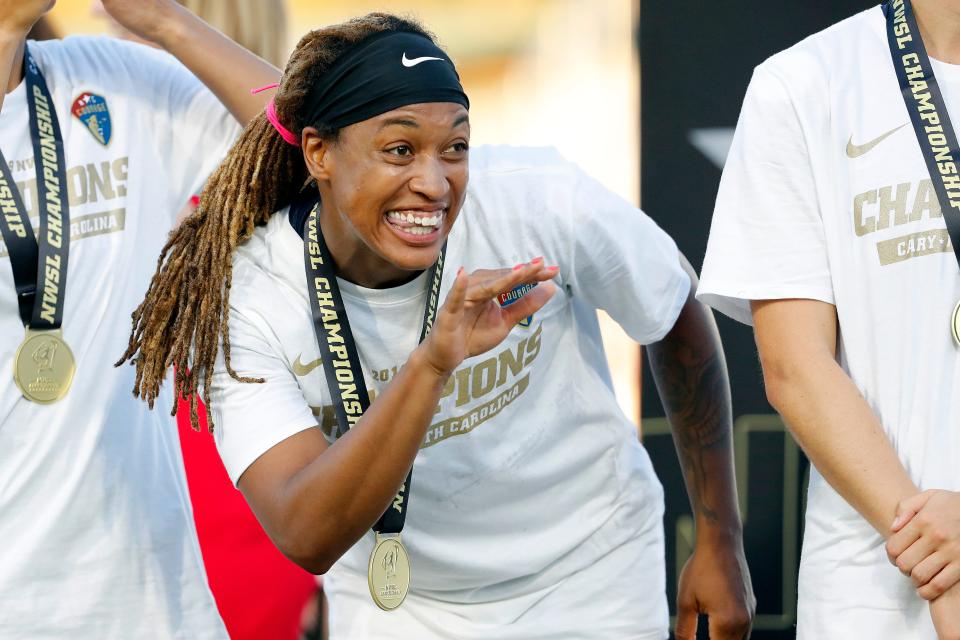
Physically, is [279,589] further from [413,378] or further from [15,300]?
[413,378]

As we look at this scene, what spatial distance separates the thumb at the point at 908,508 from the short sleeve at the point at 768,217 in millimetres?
363

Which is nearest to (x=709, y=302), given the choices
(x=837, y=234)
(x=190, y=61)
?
(x=837, y=234)

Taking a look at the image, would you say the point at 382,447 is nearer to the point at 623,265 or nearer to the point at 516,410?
the point at 516,410

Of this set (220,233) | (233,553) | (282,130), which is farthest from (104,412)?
(233,553)

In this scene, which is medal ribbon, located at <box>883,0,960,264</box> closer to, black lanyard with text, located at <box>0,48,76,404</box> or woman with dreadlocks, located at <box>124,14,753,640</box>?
woman with dreadlocks, located at <box>124,14,753,640</box>

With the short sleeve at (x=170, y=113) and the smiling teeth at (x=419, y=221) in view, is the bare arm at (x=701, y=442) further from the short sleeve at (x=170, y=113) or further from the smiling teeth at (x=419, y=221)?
the short sleeve at (x=170, y=113)

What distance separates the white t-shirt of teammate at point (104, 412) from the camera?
2.83 meters

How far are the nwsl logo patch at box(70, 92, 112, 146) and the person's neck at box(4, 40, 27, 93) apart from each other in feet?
0.40

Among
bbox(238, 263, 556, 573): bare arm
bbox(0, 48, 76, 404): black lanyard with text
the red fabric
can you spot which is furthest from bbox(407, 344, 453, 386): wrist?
the red fabric

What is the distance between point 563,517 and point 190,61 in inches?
49.6

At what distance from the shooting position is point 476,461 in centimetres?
279

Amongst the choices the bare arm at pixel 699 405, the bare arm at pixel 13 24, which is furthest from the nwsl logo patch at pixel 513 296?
the bare arm at pixel 13 24

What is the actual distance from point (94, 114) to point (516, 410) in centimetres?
111

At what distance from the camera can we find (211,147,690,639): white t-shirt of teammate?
8.84 feet
